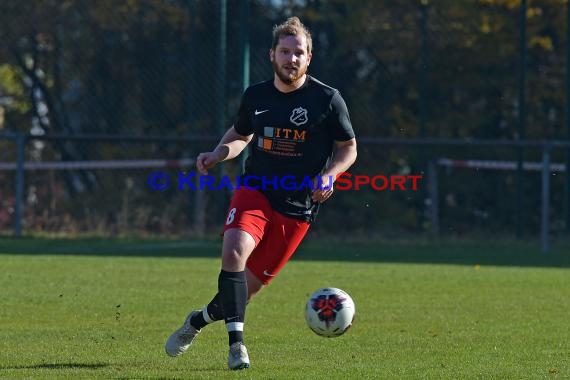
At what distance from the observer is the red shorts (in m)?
7.55

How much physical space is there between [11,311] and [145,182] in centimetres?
914

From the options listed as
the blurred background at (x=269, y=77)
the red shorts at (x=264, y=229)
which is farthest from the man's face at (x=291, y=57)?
the blurred background at (x=269, y=77)

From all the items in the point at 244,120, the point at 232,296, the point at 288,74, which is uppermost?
the point at 288,74

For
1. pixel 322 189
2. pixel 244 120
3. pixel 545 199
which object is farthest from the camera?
pixel 545 199

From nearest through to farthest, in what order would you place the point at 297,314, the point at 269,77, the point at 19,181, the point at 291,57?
the point at 291,57 < the point at 297,314 < the point at 19,181 < the point at 269,77

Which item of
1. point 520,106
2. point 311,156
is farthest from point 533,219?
point 311,156

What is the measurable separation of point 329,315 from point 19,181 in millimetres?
11043

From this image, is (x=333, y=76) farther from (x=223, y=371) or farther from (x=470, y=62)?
(x=223, y=371)

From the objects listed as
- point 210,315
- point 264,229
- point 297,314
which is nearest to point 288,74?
point 264,229

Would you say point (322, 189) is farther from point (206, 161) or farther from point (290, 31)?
point (290, 31)

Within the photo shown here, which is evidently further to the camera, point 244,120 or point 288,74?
point 244,120

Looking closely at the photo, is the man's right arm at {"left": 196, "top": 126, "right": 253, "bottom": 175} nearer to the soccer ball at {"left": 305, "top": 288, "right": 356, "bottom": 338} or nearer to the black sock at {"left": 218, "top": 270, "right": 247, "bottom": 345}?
the black sock at {"left": 218, "top": 270, "right": 247, "bottom": 345}

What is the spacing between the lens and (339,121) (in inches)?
305

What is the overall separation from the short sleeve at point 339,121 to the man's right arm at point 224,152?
0.60 m
